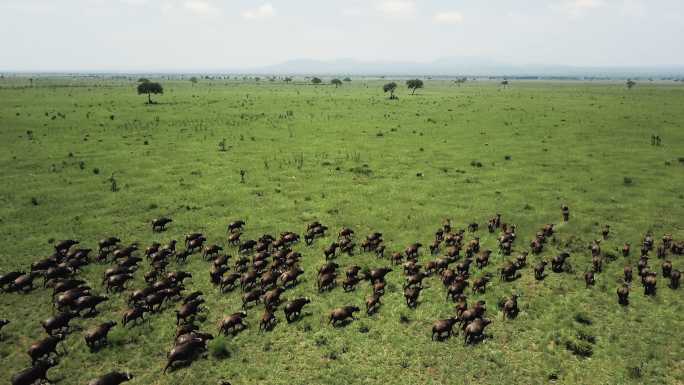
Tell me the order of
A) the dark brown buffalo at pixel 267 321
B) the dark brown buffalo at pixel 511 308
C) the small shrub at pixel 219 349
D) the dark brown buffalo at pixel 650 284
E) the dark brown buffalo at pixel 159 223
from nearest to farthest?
the small shrub at pixel 219 349 → the dark brown buffalo at pixel 267 321 → the dark brown buffalo at pixel 511 308 → the dark brown buffalo at pixel 650 284 → the dark brown buffalo at pixel 159 223

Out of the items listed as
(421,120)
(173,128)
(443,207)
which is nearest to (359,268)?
(443,207)

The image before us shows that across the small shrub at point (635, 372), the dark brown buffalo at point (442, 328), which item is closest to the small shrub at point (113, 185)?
the dark brown buffalo at point (442, 328)

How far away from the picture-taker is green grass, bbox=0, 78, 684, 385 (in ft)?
46.3

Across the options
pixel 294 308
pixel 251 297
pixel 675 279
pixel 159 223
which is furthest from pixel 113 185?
pixel 675 279

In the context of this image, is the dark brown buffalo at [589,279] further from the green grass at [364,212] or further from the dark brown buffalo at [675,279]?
the dark brown buffalo at [675,279]

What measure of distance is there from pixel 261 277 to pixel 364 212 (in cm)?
1079

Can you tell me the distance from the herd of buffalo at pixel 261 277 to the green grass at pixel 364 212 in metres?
0.50

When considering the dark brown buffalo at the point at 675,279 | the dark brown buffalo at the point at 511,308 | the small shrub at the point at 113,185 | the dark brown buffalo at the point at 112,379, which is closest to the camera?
the dark brown buffalo at the point at 112,379

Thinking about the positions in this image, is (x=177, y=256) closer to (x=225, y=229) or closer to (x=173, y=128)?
(x=225, y=229)

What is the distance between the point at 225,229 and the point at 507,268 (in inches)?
627

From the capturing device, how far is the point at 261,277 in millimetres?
19453

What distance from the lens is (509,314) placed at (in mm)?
16547

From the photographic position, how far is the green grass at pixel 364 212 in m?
14.1

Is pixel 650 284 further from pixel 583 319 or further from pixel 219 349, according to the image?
pixel 219 349
